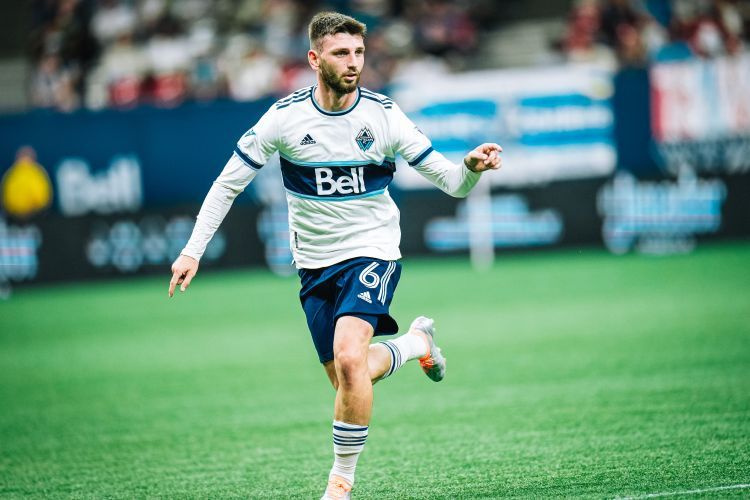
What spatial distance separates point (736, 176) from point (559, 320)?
20.2 feet

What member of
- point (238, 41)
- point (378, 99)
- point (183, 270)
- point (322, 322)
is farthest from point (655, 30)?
point (183, 270)

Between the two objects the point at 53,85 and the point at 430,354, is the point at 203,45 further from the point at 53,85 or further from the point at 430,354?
the point at 430,354

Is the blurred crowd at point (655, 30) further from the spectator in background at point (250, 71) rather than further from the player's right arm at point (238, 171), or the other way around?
the player's right arm at point (238, 171)

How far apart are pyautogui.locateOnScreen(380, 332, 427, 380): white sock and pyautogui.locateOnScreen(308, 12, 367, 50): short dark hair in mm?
1559

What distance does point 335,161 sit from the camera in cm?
541

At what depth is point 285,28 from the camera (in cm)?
2128

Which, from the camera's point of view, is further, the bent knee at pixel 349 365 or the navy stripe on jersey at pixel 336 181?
the navy stripe on jersey at pixel 336 181

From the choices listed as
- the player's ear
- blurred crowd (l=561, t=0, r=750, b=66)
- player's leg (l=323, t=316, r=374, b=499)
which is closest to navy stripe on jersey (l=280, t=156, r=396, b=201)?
the player's ear

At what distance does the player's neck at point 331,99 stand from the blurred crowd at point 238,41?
1317cm

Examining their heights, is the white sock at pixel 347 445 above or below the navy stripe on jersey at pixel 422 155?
below

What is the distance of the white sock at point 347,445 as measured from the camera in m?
5.03

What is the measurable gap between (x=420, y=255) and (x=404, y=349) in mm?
11642

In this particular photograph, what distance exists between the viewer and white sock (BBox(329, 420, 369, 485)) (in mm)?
5027

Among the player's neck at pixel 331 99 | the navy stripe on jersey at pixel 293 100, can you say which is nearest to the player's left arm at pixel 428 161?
the player's neck at pixel 331 99
